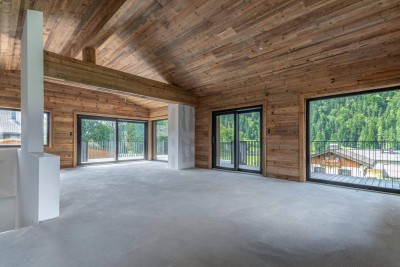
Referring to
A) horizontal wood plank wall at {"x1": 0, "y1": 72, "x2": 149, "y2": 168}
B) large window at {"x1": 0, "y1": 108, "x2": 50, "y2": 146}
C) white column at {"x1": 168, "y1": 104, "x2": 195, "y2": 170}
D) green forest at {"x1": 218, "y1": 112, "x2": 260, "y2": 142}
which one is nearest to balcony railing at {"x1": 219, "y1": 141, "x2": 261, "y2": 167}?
green forest at {"x1": 218, "y1": 112, "x2": 260, "y2": 142}

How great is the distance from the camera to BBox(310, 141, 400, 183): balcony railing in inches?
191

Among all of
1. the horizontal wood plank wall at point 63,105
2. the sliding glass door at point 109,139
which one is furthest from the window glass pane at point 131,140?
the horizontal wood plank wall at point 63,105

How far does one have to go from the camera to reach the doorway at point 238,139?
237 inches

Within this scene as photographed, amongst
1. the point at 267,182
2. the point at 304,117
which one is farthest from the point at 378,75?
the point at 267,182

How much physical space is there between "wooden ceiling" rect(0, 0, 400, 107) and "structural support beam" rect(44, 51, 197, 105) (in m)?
0.61

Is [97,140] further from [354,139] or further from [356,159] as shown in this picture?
[356,159]

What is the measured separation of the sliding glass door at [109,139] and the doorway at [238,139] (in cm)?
407

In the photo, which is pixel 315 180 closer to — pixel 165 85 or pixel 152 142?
pixel 165 85

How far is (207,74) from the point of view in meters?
5.65

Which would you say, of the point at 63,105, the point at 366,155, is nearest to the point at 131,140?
the point at 63,105

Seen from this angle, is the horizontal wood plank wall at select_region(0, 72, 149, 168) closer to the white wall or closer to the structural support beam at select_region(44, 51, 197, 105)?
the white wall

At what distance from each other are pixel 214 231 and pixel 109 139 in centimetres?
727

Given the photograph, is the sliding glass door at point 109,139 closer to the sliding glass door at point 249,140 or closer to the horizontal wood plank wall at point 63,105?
the horizontal wood plank wall at point 63,105

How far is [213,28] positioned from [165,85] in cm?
257
